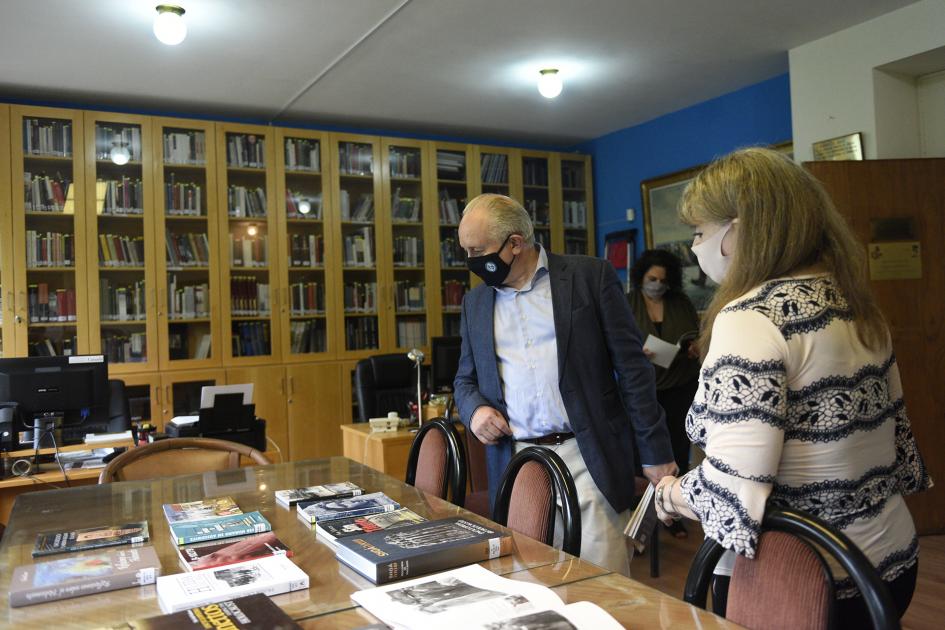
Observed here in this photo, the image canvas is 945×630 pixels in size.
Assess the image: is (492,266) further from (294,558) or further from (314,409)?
(314,409)

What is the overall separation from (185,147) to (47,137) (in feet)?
2.80

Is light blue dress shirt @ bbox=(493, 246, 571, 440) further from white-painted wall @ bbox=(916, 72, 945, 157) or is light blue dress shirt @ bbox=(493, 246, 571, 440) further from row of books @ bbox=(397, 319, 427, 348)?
row of books @ bbox=(397, 319, 427, 348)

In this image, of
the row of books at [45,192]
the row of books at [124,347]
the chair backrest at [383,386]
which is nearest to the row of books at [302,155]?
the row of books at [45,192]

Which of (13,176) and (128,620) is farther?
(13,176)

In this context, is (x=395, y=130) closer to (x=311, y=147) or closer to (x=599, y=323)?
(x=311, y=147)

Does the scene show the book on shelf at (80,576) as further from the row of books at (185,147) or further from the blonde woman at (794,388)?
the row of books at (185,147)

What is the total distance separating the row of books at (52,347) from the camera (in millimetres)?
4875

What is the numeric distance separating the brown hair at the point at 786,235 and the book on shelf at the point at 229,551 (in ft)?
3.16

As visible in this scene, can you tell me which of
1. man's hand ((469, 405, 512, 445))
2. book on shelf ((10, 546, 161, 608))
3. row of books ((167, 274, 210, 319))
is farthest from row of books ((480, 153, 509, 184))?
book on shelf ((10, 546, 161, 608))

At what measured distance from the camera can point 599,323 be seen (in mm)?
2209

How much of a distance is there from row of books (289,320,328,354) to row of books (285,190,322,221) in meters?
0.80

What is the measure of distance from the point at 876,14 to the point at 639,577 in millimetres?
3252

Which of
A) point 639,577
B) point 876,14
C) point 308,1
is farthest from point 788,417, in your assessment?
point 876,14

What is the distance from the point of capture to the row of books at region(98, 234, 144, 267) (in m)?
5.07
